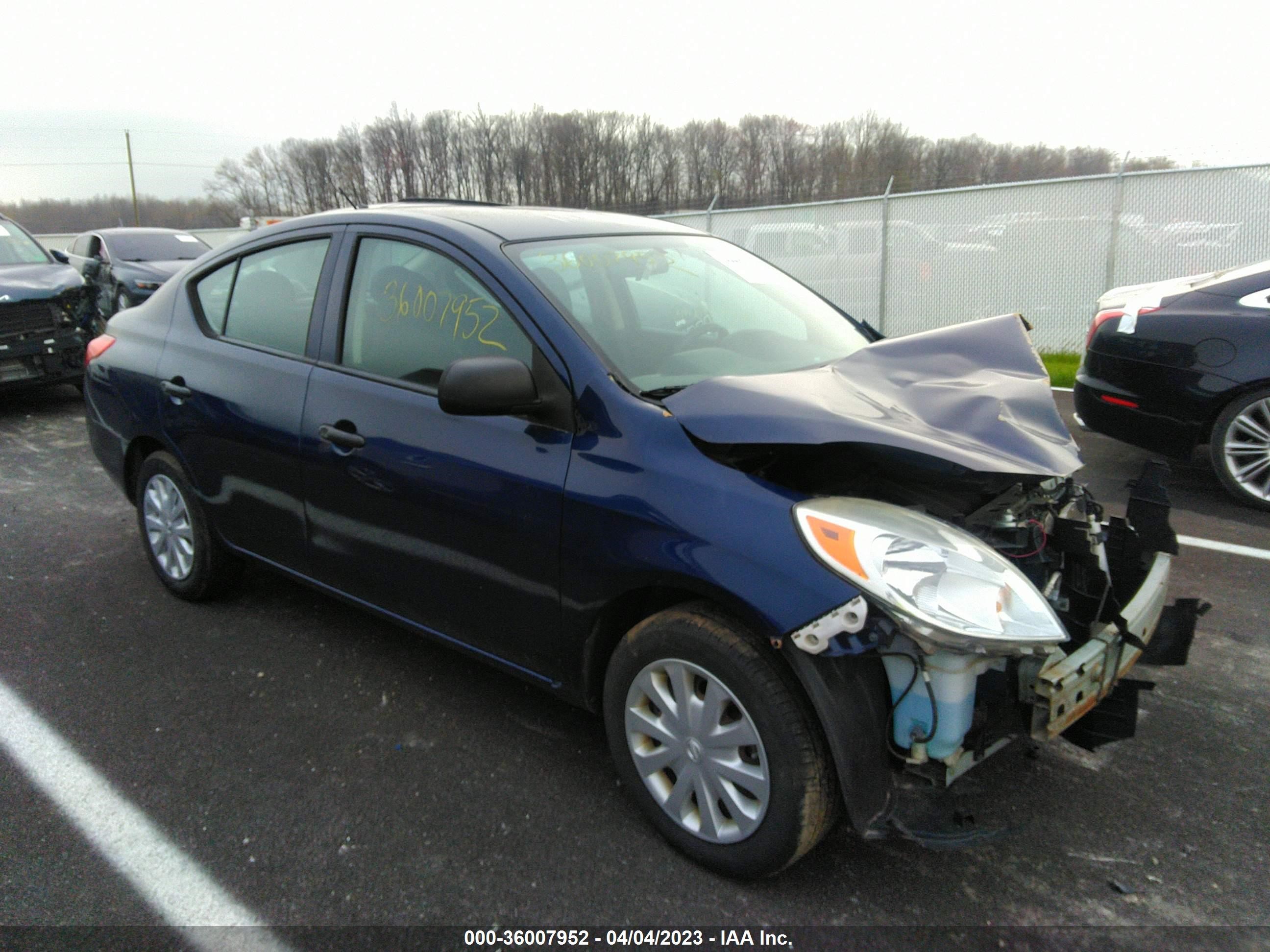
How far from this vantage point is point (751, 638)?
224 cm

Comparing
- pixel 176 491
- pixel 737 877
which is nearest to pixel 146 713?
pixel 176 491

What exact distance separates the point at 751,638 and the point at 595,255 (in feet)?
5.00

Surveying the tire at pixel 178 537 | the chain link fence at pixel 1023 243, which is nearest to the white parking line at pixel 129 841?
the tire at pixel 178 537

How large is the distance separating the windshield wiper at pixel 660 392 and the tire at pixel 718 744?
24.9 inches

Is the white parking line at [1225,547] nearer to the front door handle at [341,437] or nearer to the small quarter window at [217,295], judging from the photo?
the front door handle at [341,437]

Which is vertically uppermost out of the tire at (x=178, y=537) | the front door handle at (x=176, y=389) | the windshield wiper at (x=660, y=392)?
the windshield wiper at (x=660, y=392)

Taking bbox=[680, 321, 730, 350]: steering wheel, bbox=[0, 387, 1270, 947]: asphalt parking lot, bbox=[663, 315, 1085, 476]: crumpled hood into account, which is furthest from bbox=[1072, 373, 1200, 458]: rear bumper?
bbox=[680, 321, 730, 350]: steering wheel

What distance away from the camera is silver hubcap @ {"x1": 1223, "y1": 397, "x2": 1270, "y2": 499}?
17.6ft

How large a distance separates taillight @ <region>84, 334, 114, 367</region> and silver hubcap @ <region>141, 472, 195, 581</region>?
0.73 m

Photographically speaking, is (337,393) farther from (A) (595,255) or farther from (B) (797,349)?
(B) (797,349)

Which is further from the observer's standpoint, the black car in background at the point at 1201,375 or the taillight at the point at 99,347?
the black car in background at the point at 1201,375

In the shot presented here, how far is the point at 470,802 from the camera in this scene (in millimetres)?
2787

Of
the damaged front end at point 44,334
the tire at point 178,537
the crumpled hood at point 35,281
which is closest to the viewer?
the tire at point 178,537

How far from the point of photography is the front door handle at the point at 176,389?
3.84 m
